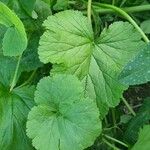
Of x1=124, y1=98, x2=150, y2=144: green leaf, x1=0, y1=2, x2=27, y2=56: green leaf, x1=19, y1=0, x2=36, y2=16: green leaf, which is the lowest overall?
x1=124, y1=98, x2=150, y2=144: green leaf

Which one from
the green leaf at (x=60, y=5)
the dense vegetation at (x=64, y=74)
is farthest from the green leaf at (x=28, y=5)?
the green leaf at (x=60, y=5)

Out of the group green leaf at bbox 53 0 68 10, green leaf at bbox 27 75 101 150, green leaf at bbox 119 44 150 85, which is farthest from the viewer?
green leaf at bbox 53 0 68 10

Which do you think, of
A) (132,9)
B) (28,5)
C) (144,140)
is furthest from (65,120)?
(132,9)

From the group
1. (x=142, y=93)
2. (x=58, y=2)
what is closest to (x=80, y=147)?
(x=58, y=2)

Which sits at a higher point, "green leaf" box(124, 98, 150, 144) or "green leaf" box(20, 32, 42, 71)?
"green leaf" box(20, 32, 42, 71)

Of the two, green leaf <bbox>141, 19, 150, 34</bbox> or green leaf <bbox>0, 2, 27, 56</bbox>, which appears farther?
green leaf <bbox>141, 19, 150, 34</bbox>

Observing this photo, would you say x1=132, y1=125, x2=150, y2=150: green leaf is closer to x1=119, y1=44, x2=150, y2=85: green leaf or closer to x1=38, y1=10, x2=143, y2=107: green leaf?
x1=38, y1=10, x2=143, y2=107: green leaf

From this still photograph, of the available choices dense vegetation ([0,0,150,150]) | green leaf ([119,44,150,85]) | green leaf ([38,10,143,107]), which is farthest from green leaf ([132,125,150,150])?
green leaf ([119,44,150,85])
